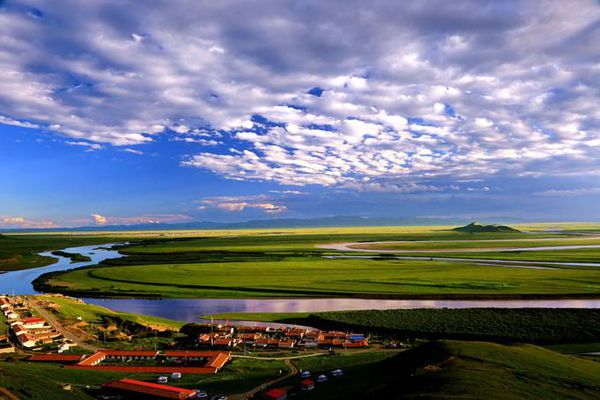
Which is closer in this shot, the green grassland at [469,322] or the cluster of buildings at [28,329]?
the cluster of buildings at [28,329]

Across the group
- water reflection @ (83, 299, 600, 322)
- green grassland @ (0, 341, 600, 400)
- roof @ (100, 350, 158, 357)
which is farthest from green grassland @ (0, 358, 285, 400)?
water reflection @ (83, 299, 600, 322)

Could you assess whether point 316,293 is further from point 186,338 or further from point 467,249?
point 467,249

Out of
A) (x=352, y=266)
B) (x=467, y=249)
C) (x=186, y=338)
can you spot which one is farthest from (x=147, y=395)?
(x=467, y=249)

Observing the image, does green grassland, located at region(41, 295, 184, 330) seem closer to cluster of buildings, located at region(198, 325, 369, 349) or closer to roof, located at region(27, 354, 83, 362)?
cluster of buildings, located at region(198, 325, 369, 349)

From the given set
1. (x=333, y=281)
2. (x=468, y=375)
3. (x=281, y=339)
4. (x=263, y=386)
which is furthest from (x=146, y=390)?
(x=333, y=281)

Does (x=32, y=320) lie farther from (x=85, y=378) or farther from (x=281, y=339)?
(x=281, y=339)

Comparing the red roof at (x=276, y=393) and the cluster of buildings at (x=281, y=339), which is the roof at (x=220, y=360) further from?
the red roof at (x=276, y=393)

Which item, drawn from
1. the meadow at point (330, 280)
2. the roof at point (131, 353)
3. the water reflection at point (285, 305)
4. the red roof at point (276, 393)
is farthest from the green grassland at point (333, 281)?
the red roof at point (276, 393)

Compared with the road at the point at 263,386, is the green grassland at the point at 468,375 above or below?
above
